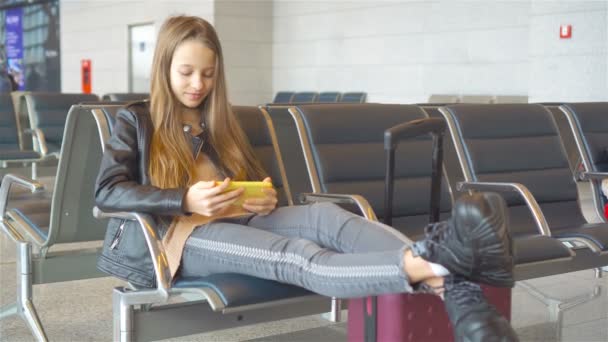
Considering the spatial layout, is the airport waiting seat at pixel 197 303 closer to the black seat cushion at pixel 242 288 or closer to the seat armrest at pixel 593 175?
the black seat cushion at pixel 242 288

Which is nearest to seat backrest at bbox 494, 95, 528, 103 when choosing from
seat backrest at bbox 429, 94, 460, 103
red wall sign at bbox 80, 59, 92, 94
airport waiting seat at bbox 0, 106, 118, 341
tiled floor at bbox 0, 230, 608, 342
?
seat backrest at bbox 429, 94, 460, 103

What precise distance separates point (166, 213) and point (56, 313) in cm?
159

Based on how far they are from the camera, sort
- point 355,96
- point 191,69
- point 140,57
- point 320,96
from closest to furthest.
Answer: point 191,69
point 355,96
point 320,96
point 140,57

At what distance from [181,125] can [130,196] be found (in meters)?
0.33

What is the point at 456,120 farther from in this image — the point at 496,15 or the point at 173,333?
the point at 496,15

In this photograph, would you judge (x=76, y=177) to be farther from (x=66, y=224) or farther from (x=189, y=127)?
(x=189, y=127)

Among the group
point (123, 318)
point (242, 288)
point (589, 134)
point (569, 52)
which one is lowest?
point (123, 318)

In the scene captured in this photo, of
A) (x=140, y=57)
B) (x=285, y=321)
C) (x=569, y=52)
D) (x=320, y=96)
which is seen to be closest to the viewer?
(x=285, y=321)

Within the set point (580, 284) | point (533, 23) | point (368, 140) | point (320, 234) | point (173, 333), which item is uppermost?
point (533, 23)

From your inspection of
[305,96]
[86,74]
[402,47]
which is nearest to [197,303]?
[402,47]

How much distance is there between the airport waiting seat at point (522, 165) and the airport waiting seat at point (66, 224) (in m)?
1.41

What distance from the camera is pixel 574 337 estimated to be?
3.21 m

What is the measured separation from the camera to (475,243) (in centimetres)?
170

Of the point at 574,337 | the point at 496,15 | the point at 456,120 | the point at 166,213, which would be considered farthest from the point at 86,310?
the point at 496,15
